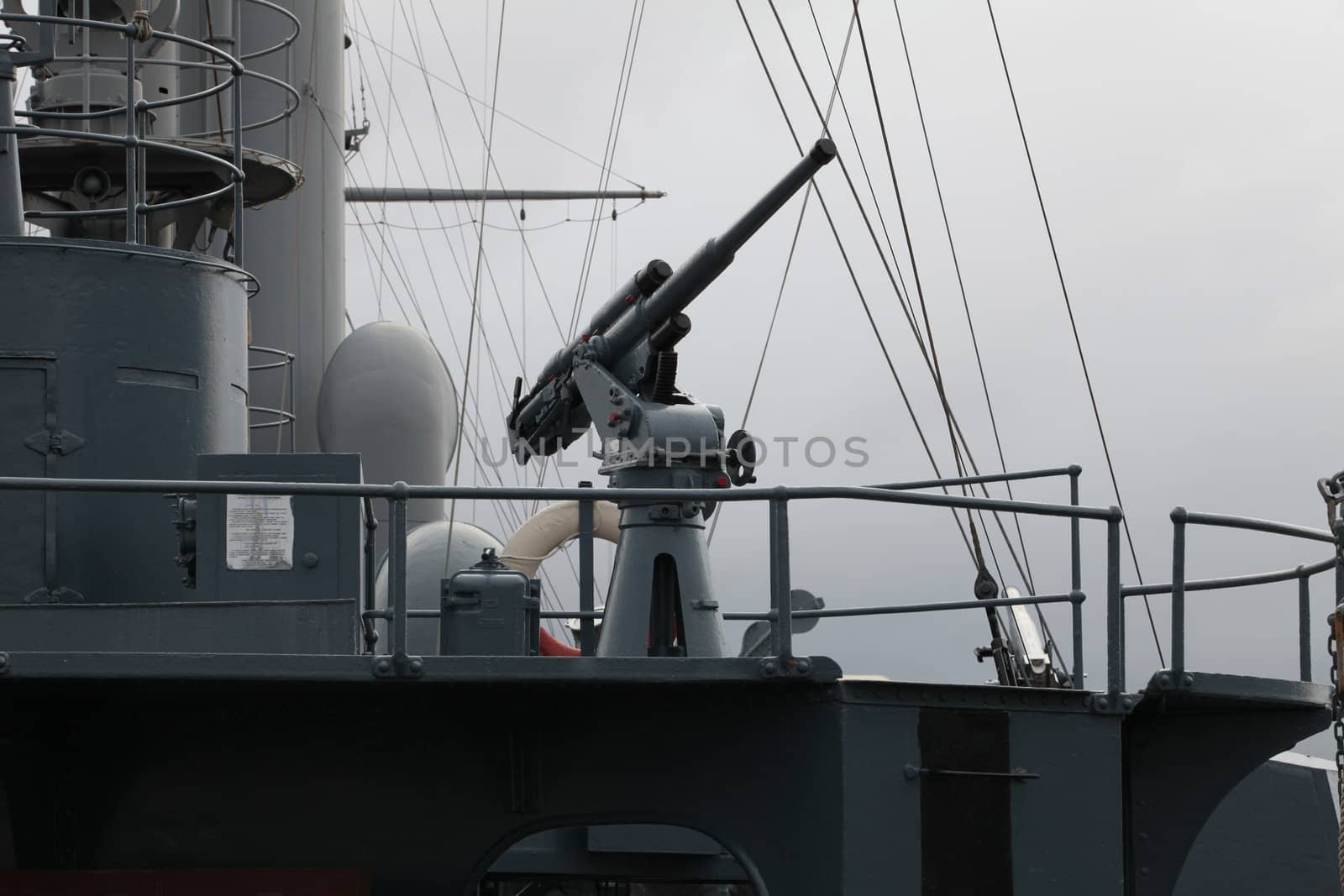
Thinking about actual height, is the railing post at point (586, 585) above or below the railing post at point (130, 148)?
below

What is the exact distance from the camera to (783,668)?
6.14m

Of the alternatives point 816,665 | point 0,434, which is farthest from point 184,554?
point 816,665

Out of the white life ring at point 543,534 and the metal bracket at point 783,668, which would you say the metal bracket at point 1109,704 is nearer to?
the metal bracket at point 783,668

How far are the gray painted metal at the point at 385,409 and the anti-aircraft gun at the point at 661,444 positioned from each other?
6.74m

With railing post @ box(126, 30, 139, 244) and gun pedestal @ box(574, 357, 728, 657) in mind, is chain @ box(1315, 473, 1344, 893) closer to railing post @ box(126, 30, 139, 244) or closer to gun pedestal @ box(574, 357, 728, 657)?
gun pedestal @ box(574, 357, 728, 657)

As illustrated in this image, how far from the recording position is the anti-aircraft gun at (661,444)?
8.60 metres

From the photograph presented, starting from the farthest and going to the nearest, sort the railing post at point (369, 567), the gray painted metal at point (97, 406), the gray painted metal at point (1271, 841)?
the gray painted metal at point (1271, 841) → the railing post at point (369, 567) → the gray painted metal at point (97, 406)

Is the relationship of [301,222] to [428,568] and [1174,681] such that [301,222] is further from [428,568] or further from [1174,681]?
[1174,681]

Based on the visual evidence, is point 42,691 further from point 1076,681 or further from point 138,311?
point 1076,681

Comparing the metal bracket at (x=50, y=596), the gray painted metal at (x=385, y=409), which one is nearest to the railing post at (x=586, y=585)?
the metal bracket at (x=50, y=596)

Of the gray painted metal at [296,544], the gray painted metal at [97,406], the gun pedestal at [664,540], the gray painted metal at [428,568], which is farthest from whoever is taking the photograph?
the gray painted metal at [428,568]

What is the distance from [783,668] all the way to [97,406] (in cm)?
364

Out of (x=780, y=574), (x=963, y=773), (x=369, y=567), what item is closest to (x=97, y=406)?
(x=369, y=567)

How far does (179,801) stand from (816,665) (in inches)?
103
